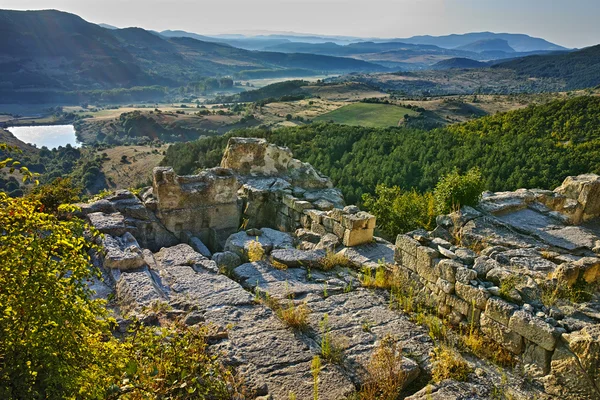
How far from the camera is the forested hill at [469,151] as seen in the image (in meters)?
24.4

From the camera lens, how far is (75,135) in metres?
116

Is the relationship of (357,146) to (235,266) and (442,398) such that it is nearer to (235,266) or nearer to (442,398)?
(235,266)

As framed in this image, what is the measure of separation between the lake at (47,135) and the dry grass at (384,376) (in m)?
111

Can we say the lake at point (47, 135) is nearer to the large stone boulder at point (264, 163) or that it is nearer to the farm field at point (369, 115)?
the farm field at point (369, 115)

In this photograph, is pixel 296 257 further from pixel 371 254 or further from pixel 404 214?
pixel 404 214

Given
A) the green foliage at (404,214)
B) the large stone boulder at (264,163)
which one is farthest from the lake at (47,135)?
the green foliage at (404,214)

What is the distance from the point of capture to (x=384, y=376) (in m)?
5.17

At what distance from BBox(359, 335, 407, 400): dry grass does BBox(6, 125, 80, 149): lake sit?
365 feet

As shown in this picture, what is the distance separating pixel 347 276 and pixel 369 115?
208 ft

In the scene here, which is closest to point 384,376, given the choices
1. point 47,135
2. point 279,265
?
point 279,265

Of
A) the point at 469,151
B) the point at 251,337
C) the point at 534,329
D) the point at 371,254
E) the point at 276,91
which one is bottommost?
the point at 276,91

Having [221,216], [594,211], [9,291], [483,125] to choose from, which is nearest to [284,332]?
[9,291]

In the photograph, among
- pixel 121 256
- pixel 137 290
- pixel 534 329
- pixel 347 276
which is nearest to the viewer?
pixel 534 329

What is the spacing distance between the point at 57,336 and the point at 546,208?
11.5 meters
